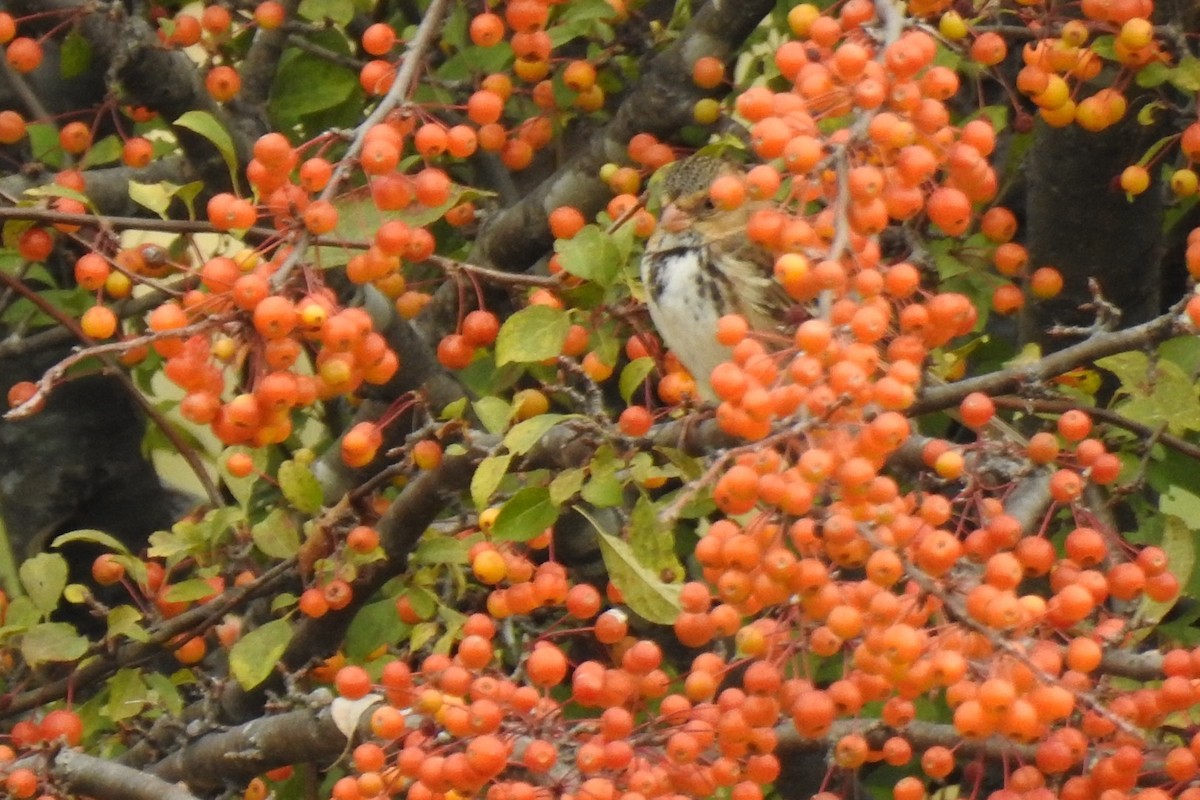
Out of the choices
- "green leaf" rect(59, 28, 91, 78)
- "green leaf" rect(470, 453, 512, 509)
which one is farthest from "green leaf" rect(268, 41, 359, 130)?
"green leaf" rect(470, 453, 512, 509)

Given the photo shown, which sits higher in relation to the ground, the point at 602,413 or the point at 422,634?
the point at 602,413

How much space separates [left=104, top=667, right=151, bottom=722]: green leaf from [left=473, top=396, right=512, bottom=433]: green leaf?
2.51 feet

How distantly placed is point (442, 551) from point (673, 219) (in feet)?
3.26

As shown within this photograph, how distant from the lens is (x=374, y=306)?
295cm

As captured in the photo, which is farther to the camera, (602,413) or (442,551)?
(442,551)

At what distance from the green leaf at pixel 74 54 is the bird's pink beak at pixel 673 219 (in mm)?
1074

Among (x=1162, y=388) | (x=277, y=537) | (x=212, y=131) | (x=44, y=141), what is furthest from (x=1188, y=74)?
(x=44, y=141)

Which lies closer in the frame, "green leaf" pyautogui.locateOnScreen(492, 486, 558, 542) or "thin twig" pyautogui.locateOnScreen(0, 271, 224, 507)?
"green leaf" pyautogui.locateOnScreen(492, 486, 558, 542)

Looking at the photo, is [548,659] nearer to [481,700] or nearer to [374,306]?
[481,700]

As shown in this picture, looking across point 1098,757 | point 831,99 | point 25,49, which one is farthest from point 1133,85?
point 25,49

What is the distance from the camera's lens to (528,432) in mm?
2227

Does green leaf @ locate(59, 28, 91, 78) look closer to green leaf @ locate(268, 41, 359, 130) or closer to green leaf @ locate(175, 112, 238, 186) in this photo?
green leaf @ locate(268, 41, 359, 130)

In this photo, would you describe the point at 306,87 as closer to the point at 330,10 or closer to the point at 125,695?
the point at 330,10

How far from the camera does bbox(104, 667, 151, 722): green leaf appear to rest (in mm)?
2783
